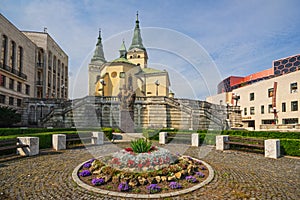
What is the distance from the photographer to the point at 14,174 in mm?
7523

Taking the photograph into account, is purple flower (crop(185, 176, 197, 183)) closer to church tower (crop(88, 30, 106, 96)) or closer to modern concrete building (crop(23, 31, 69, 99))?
modern concrete building (crop(23, 31, 69, 99))

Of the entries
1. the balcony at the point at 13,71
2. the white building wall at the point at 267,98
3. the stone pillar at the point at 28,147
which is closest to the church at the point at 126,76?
the balcony at the point at 13,71

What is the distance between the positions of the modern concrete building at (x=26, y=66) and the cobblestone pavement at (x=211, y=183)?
24839 millimetres

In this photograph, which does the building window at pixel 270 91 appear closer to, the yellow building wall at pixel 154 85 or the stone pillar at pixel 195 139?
the yellow building wall at pixel 154 85

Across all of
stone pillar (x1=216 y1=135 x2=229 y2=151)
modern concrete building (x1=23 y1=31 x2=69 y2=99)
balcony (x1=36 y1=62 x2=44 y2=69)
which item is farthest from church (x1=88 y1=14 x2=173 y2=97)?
stone pillar (x1=216 y1=135 x2=229 y2=151)

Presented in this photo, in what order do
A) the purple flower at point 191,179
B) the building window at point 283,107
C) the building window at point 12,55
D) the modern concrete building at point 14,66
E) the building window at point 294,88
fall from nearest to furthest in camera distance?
the purple flower at point 191,179
the modern concrete building at point 14,66
the building window at point 12,55
the building window at point 294,88
the building window at point 283,107

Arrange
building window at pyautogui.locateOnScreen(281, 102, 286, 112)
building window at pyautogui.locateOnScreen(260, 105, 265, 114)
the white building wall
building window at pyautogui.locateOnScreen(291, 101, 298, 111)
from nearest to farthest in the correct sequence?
building window at pyautogui.locateOnScreen(291, 101, 298, 111), the white building wall, building window at pyautogui.locateOnScreen(281, 102, 286, 112), building window at pyautogui.locateOnScreen(260, 105, 265, 114)

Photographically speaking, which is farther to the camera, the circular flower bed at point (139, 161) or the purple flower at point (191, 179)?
the circular flower bed at point (139, 161)

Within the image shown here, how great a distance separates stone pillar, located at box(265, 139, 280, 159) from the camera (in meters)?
11.0

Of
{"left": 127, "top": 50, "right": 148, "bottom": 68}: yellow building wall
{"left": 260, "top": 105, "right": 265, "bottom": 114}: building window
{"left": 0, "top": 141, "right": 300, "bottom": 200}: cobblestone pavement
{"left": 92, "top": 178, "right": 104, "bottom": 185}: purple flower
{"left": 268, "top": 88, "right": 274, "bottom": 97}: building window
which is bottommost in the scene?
{"left": 0, "top": 141, "right": 300, "bottom": 200}: cobblestone pavement

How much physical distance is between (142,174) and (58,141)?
885cm

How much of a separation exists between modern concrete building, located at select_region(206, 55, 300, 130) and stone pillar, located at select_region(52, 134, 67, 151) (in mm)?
29445

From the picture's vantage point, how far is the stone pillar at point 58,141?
13.1 meters

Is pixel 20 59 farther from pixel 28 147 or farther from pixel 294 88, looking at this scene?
pixel 294 88
